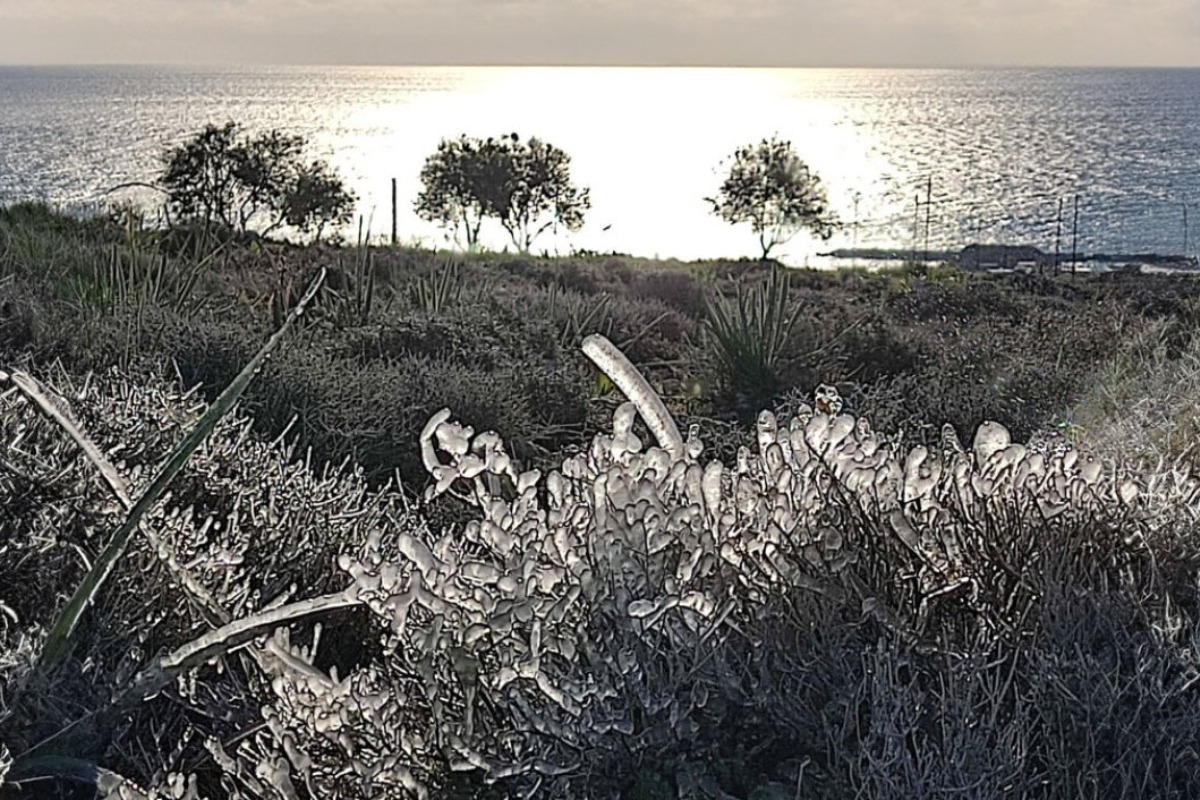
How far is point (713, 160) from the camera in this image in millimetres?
100625

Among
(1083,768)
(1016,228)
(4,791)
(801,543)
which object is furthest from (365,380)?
(1016,228)

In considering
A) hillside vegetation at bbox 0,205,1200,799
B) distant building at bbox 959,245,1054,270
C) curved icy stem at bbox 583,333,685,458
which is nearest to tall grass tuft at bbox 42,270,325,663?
hillside vegetation at bbox 0,205,1200,799

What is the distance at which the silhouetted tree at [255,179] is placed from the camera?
35.0m

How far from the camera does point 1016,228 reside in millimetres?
65875

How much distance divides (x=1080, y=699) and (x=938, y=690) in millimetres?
173

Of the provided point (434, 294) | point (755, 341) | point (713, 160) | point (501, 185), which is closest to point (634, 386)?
point (755, 341)

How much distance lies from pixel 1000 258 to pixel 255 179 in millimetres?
27259

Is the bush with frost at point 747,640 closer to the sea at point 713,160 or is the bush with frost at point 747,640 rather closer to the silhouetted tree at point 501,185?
the sea at point 713,160

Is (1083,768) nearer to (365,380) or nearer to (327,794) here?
(327,794)

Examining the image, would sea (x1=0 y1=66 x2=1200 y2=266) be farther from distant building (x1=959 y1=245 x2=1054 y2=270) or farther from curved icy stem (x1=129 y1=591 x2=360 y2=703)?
curved icy stem (x1=129 y1=591 x2=360 y2=703)

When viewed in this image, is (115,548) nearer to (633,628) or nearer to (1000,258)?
(633,628)

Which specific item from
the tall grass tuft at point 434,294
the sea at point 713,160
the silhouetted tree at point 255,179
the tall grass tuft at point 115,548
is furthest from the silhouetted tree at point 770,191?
the tall grass tuft at point 115,548

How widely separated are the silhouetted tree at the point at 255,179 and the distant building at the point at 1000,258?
21649 mm

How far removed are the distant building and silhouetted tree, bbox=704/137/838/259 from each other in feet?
19.4
